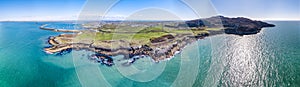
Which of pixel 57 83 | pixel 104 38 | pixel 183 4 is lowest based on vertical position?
pixel 57 83

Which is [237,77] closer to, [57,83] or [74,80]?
[74,80]

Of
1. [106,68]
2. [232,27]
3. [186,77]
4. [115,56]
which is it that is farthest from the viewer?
[232,27]

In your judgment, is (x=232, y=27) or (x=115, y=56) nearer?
(x=115, y=56)

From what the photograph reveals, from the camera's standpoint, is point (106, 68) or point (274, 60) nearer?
point (106, 68)

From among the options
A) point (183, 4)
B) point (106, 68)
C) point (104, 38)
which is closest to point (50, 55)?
point (104, 38)

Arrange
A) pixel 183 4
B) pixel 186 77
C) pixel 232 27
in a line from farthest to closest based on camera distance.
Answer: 1. pixel 232 27
2. pixel 186 77
3. pixel 183 4

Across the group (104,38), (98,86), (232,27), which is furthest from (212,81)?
(232,27)

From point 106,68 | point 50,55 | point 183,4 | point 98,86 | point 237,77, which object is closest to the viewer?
point 183,4

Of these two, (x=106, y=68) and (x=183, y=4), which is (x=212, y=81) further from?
(x=183, y=4)

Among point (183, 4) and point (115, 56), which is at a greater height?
point (183, 4)
